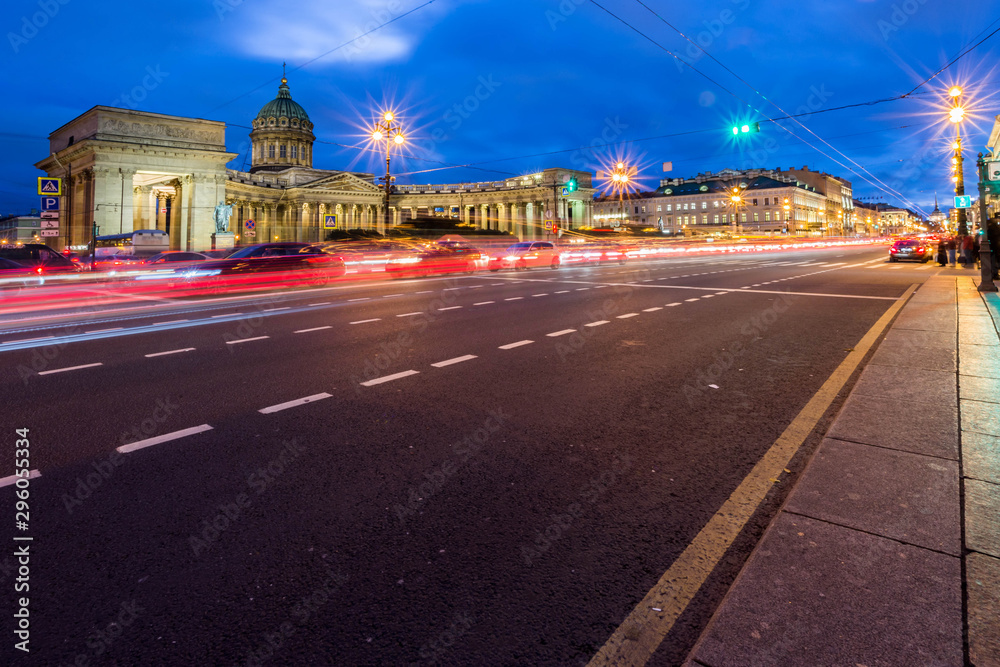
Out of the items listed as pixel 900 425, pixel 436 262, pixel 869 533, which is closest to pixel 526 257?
pixel 436 262

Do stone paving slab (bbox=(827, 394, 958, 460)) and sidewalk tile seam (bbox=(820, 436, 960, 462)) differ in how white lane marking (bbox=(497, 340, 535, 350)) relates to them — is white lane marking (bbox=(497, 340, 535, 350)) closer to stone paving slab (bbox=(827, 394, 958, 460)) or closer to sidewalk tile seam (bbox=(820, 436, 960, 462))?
stone paving slab (bbox=(827, 394, 958, 460))

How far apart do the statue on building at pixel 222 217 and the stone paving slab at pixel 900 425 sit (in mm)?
59091

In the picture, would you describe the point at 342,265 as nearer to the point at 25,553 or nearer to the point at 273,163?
the point at 25,553

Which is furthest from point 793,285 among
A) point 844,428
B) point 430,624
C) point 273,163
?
point 273,163

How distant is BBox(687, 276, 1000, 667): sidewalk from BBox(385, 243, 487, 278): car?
23936 mm

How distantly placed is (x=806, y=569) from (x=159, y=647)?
279 centimetres

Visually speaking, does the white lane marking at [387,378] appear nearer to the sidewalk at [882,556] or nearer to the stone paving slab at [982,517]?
the sidewalk at [882,556]

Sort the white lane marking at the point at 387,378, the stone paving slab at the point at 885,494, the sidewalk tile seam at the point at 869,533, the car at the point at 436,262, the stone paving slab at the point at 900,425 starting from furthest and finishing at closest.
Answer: the car at the point at 436,262 < the white lane marking at the point at 387,378 < the stone paving slab at the point at 900,425 < the stone paving slab at the point at 885,494 < the sidewalk tile seam at the point at 869,533

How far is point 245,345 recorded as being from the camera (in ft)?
28.6

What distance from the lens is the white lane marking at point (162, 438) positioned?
4.42 metres

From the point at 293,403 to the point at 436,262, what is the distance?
81.0 feet

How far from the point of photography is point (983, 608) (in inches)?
91.7

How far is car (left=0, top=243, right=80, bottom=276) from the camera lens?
19.4 m

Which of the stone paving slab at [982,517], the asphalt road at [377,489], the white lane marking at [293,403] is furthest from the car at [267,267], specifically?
the stone paving slab at [982,517]
